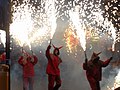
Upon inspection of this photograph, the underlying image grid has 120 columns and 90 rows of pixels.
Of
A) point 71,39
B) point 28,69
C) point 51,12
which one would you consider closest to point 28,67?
point 28,69

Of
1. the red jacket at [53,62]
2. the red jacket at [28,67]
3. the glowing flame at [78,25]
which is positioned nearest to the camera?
the red jacket at [53,62]

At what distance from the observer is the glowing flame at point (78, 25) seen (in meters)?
5.84

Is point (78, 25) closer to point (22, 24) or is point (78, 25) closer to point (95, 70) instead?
point (22, 24)

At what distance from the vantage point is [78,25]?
5.88 meters

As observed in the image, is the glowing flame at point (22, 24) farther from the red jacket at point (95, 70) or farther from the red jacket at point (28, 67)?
the red jacket at point (95, 70)

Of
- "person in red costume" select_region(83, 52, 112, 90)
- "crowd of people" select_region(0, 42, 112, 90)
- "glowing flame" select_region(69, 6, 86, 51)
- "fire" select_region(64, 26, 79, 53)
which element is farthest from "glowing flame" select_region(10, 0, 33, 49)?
"person in red costume" select_region(83, 52, 112, 90)

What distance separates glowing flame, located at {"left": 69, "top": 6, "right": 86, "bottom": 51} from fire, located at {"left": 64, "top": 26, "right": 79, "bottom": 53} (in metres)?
0.10

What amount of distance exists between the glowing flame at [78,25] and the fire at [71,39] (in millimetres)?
96

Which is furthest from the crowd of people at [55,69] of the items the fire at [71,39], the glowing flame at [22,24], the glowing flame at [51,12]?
the fire at [71,39]

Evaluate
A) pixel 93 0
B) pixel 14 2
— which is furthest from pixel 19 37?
pixel 93 0

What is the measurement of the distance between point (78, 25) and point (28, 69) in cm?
132

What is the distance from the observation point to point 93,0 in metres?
5.98

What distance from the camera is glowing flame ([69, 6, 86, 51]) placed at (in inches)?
230

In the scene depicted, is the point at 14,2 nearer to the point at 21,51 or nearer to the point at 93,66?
the point at 21,51
